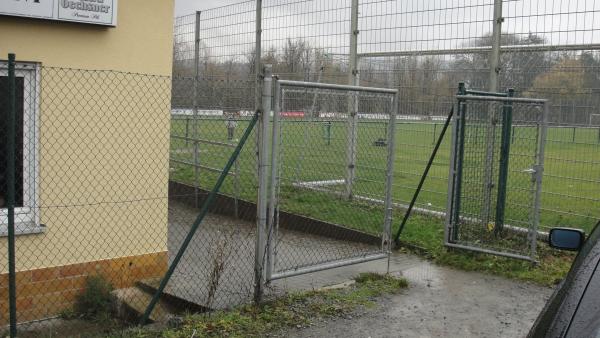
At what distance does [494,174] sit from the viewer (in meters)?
7.88

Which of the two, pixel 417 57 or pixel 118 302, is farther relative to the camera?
pixel 417 57

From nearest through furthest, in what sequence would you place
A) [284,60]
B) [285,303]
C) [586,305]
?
[586,305]
[285,303]
[284,60]

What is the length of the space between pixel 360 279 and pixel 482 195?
2216 mm

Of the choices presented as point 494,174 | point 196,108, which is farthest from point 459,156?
point 196,108

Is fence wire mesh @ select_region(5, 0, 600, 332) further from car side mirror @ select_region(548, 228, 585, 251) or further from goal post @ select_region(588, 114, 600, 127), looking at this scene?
car side mirror @ select_region(548, 228, 585, 251)

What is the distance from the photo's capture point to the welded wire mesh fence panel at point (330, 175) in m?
6.61

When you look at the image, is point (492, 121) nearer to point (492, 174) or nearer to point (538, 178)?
point (492, 174)

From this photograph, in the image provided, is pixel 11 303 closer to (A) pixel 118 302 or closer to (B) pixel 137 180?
(A) pixel 118 302

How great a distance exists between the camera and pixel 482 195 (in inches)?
307

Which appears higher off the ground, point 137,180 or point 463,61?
point 463,61

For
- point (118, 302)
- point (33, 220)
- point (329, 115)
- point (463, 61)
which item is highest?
point (463, 61)

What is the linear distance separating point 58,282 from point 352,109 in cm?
397

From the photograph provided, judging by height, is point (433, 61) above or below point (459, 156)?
above

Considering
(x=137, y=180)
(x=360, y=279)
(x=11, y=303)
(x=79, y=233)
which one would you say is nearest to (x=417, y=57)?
(x=360, y=279)
